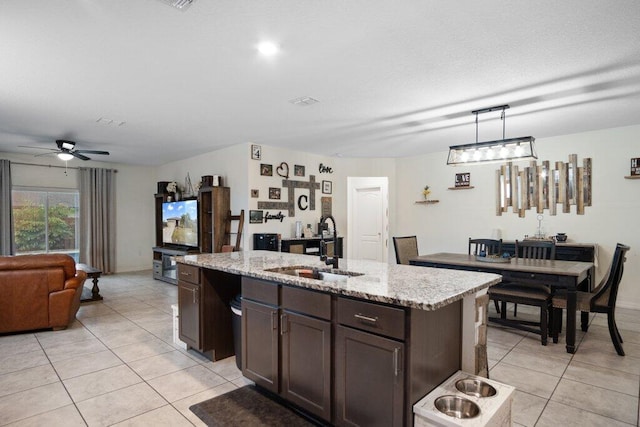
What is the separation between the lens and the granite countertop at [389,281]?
1665mm

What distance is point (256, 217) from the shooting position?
5836 mm

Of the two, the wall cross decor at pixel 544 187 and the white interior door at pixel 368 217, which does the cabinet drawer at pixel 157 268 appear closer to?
the white interior door at pixel 368 217

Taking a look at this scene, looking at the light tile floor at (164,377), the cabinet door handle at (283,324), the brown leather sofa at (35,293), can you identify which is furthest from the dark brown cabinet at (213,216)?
the cabinet door handle at (283,324)

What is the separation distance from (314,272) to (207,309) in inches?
41.4

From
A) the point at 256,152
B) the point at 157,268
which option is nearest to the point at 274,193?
the point at 256,152

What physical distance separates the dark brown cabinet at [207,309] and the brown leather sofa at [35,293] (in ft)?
5.62

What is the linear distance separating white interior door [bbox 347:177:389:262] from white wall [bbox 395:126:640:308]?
0.46 metres

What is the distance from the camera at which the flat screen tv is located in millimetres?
6590

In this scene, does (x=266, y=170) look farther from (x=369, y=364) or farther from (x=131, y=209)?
(x=369, y=364)

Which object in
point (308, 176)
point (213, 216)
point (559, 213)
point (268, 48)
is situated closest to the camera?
point (268, 48)

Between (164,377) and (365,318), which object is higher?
(365,318)

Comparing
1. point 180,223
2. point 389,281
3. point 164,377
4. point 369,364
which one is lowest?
point 164,377

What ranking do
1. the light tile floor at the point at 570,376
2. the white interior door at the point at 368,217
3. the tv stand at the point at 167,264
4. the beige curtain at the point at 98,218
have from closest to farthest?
the light tile floor at the point at 570,376 < the tv stand at the point at 167,264 < the white interior door at the point at 368,217 < the beige curtain at the point at 98,218

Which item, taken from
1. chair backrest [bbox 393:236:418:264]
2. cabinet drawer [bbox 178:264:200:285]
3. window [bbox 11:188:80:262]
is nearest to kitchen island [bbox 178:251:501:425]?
cabinet drawer [bbox 178:264:200:285]
